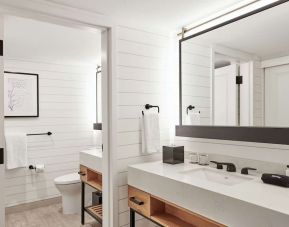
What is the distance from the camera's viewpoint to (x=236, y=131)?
1863mm

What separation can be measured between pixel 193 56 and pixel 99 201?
2.01 meters

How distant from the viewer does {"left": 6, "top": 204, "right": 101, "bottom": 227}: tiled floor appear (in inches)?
116

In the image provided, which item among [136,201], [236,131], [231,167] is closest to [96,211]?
[136,201]

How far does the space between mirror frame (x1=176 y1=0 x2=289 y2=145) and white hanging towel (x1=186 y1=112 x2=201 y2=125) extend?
5cm

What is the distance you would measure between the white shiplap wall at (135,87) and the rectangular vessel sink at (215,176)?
22.1 inches

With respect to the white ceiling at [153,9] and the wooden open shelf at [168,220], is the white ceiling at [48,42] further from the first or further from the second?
the wooden open shelf at [168,220]

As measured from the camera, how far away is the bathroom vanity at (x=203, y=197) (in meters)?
1.16

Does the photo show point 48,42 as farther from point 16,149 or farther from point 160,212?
point 160,212

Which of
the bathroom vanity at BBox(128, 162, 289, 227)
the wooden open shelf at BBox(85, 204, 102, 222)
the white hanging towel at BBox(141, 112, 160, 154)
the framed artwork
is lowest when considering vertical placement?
the wooden open shelf at BBox(85, 204, 102, 222)

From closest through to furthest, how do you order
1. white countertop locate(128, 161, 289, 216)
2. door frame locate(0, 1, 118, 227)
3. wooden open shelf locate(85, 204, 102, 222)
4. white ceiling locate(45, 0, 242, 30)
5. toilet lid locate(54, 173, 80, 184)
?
1. white countertop locate(128, 161, 289, 216)
2. white ceiling locate(45, 0, 242, 30)
3. door frame locate(0, 1, 118, 227)
4. wooden open shelf locate(85, 204, 102, 222)
5. toilet lid locate(54, 173, 80, 184)

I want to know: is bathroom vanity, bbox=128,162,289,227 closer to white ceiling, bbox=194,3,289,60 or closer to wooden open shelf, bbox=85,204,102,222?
wooden open shelf, bbox=85,204,102,222

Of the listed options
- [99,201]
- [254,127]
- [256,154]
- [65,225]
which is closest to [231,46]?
[254,127]

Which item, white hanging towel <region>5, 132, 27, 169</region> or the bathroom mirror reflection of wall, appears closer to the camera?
the bathroom mirror reflection of wall

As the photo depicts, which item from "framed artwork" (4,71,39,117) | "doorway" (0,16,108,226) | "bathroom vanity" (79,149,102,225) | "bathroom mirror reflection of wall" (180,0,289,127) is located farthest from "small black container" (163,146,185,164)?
"framed artwork" (4,71,39,117)
